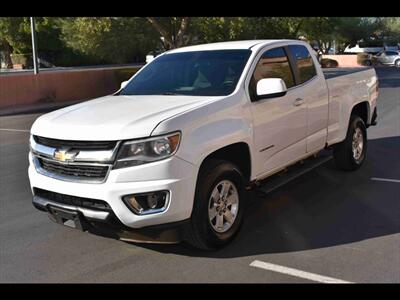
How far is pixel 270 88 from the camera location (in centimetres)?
453

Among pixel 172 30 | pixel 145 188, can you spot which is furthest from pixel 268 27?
pixel 145 188

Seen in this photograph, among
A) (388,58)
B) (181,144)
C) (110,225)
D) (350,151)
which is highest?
(181,144)

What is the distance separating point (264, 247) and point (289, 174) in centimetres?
138

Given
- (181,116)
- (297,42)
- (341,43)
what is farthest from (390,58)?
(181,116)

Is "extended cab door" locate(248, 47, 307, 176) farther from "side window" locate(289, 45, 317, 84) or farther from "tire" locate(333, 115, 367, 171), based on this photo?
"tire" locate(333, 115, 367, 171)

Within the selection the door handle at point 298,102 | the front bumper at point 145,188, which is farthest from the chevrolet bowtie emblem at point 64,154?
the door handle at point 298,102

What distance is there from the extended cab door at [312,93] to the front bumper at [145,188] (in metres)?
2.16

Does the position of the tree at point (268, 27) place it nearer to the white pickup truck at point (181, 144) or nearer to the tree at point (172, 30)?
the tree at point (172, 30)

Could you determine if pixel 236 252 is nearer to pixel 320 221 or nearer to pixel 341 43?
pixel 320 221

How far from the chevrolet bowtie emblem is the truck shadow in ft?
3.72

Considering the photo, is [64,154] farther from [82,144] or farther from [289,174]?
[289,174]

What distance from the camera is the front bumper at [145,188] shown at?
369 centimetres

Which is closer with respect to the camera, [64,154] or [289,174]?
[64,154]

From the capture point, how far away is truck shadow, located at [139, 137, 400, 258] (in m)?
4.34
